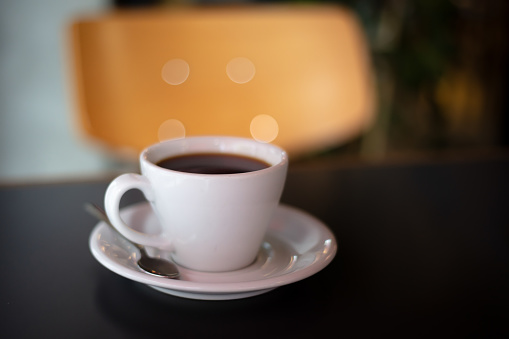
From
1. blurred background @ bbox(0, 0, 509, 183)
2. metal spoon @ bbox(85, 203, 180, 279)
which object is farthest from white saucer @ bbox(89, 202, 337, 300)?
blurred background @ bbox(0, 0, 509, 183)

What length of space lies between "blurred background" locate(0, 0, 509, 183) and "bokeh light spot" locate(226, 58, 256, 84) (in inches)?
16.0

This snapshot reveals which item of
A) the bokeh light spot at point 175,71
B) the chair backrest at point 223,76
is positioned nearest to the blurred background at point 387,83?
the chair backrest at point 223,76

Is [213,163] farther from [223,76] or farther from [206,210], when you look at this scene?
[223,76]

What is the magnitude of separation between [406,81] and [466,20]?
1.65 feet

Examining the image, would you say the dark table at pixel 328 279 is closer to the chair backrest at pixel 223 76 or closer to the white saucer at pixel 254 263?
the white saucer at pixel 254 263

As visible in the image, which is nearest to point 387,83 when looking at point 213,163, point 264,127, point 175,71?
point 264,127

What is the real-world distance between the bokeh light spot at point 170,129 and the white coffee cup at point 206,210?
2.96ft

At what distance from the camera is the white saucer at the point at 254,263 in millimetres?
421

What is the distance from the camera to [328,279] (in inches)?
19.4

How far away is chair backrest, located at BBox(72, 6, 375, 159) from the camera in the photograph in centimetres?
134

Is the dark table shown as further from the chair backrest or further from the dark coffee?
the chair backrest

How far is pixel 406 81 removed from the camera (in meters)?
2.07

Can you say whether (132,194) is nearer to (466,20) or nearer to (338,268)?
(338,268)

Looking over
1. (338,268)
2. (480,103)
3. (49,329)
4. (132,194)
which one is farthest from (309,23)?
(480,103)
